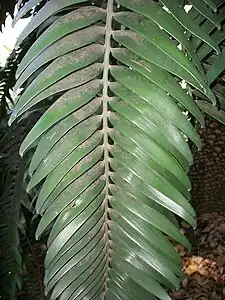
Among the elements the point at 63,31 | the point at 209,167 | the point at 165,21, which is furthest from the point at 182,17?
the point at 209,167

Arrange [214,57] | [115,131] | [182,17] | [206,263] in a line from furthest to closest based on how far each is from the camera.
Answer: [206,263], [214,57], [115,131], [182,17]

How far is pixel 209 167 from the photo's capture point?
8.50ft

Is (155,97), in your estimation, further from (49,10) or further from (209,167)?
(209,167)

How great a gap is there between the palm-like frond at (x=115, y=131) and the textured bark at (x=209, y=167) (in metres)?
1.78

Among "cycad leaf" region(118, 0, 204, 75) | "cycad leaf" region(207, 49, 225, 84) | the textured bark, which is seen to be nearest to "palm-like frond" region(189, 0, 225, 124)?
"cycad leaf" region(207, 49, 225, 84)

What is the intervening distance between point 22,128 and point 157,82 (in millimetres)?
723

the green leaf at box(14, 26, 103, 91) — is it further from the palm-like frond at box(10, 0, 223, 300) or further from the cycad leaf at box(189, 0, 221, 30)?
the cycad leaf at box(189, 0, 221, 30)

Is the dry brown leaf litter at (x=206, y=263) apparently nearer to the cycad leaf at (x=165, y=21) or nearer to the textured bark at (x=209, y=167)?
the textured bark at (x=209, y=167)

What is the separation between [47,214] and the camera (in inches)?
29.2

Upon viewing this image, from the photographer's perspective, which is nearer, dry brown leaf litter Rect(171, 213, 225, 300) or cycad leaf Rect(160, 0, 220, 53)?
cycad leaf Rect(160, 0, 220, 53)

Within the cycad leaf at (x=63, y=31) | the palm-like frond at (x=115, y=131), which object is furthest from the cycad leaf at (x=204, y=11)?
the cycad leaf at (x=63, y=31)

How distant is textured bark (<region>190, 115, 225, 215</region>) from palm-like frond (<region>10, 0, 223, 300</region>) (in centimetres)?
178

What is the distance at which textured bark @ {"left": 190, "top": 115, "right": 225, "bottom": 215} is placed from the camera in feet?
8.34

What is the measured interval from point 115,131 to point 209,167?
6.41 ft
